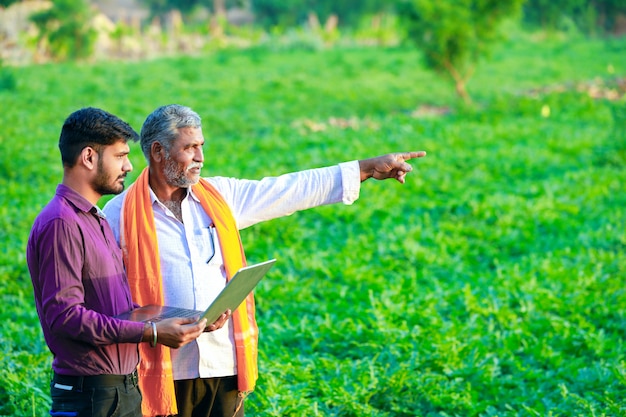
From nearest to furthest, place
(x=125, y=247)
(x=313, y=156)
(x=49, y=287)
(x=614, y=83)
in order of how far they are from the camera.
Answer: (x=49, y=287) < (x=125, y=247) < (x=313, y=156) < (x=614, y=83)

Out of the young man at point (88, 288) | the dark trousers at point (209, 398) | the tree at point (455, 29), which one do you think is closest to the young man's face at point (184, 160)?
the young man at point (88, 288)

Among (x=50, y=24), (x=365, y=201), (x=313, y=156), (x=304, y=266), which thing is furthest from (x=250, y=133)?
(x=50, y=24)

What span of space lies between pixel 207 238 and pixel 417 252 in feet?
13.5

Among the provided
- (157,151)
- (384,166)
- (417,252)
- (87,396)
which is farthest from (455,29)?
(87,396)

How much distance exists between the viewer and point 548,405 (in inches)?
174

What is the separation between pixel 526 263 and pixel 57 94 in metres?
11.1

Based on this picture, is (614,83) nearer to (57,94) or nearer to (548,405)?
(57,94)

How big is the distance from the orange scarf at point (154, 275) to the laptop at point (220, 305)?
0.20 metres

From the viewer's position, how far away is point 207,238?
2949 millimetres

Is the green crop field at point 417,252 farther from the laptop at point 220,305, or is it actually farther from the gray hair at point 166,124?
the gray hair at point 166,124

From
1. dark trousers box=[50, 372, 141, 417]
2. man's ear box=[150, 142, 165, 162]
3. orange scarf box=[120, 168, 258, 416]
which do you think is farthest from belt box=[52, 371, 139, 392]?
man's ear box=[150, 142, 165, 162]

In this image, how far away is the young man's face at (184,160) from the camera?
2.89m

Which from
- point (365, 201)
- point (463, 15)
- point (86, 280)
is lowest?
point (365, 201)

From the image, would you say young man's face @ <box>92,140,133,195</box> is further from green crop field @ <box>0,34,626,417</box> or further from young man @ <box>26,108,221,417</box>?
A: green crop field @ <box>0,34,626,417</box>
